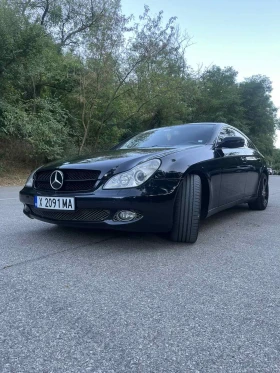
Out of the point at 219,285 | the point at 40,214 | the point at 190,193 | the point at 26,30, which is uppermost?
the point at 26,30

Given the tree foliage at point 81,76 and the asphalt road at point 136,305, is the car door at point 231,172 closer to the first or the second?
the asphalt road at point 136,305

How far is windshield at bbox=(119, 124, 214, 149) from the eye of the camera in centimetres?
365

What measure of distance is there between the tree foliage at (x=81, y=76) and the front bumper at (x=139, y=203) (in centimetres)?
1032

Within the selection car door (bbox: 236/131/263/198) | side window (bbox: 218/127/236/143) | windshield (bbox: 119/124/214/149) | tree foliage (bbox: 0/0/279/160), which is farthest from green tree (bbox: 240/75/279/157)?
windshield (bbox: 119/124/214/149)

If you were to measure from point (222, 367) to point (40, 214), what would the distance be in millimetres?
2105

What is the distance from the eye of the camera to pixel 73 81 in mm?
15531

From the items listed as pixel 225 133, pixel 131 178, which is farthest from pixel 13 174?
pixel 131 178

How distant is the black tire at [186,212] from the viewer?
9.11 feet

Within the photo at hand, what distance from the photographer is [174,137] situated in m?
3.85

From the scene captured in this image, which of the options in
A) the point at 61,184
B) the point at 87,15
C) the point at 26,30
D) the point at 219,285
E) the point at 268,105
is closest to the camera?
the point at 219,285

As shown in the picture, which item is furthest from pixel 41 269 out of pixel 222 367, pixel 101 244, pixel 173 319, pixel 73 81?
pixel 73 81

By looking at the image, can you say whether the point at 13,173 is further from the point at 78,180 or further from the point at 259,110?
the point at 259,110

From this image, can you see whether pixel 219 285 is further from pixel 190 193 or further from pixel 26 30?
pixel 26 30

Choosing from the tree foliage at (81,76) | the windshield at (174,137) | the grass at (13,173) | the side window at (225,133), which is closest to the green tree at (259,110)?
the tree foliage at (81,76)
